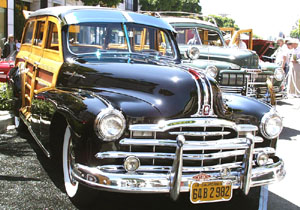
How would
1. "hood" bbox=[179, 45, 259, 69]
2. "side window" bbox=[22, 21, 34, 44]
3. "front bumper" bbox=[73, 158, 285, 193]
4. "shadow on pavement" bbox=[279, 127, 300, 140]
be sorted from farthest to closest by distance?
"hood" bbox=[179, 45, 259, 69], "shadow on pavement" bbox=[279, 127, 300, 140], "side window" bbox=[22, 21, 34, 44], "front bumper" bbox=[73, 158, 285, 193]

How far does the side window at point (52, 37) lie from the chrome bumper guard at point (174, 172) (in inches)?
77.9

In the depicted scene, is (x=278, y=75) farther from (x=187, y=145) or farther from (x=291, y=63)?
(x=187, y=145)

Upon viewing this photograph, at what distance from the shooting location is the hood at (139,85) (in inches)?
130

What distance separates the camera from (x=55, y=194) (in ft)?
12.6

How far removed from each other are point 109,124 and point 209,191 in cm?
98

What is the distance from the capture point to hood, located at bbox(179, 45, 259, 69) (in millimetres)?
8484

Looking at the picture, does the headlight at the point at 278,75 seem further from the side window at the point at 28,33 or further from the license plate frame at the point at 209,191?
the license plate frame at the point at 209,191

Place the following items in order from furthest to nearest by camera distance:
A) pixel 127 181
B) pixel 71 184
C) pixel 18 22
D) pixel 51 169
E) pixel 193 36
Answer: pixel 18 22, pixel 193 36, pixel 51 169, pixel 71 184, pixel 127 181

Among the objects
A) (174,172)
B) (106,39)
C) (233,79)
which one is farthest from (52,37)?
(233,79)

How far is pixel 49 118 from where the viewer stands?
12.8 feet

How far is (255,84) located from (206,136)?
5162mm

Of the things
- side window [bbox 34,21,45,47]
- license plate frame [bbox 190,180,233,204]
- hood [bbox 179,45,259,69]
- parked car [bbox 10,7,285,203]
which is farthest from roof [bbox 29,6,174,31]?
hood [bbox 179,45,259,69]

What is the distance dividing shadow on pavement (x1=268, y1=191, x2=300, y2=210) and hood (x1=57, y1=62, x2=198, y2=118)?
4.59 feet

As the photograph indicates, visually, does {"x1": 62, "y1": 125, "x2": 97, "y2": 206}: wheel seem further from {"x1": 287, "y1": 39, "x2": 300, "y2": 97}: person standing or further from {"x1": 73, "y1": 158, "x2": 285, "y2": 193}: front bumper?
{"x1": 287, "y1": 39, "x2": 300, "y2": 97}: person standing
